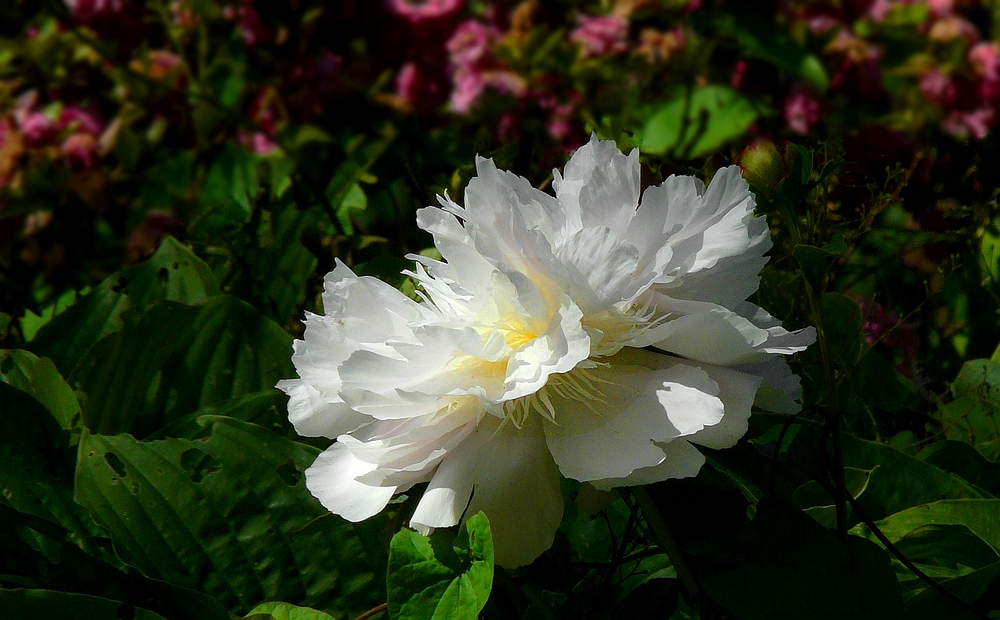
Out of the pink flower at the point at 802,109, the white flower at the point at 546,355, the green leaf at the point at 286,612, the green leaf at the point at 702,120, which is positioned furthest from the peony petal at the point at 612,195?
the pink flower at the point at 802,109

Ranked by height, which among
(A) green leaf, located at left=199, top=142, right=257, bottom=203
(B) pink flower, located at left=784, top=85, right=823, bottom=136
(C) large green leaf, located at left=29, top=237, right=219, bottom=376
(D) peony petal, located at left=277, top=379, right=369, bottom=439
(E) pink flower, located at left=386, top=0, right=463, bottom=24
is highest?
(D) peony petal, located at left=277, top=379, right=369, bottom=439

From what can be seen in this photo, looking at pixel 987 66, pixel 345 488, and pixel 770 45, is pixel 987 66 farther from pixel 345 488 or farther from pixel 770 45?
pixel 345 488

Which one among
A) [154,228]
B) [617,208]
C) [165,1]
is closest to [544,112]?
[154,228]

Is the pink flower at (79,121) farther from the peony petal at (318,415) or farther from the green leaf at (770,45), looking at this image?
the peony petal at (318,415)

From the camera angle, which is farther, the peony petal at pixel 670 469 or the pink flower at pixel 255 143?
the pink flower at pixel 255 143

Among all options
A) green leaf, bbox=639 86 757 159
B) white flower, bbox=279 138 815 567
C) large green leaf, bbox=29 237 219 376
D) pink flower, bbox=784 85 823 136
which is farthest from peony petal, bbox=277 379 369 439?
pink flower, bbox=784 85 823 136

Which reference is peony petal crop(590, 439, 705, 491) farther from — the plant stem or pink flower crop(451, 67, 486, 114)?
pink flower crop(451, 67, 486, 114)

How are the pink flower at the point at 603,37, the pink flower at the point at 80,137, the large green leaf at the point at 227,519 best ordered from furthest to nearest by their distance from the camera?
the pink flower at the point at 80,137 → the pink flower at the point at 603,37 → the large green leaf at the point at 227,519

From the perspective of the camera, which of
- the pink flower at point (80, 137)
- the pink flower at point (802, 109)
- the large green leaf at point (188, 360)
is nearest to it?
the large green leaf at point (188, 360)
